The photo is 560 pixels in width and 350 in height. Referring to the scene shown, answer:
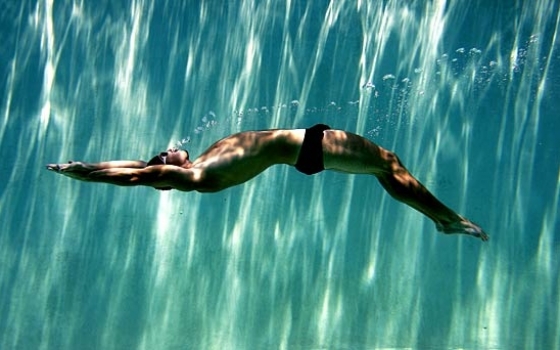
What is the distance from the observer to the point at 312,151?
3123 millimetres

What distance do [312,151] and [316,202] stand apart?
2.34 meters

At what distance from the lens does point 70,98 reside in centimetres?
583

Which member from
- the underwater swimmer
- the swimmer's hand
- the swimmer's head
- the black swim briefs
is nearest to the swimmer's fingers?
the swimmer's hand

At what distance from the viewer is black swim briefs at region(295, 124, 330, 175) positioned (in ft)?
10.2

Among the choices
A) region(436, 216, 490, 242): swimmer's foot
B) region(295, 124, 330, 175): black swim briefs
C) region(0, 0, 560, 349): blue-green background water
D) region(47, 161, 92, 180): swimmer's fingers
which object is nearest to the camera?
region(47, 161, 92, 180): swimmer's fingers

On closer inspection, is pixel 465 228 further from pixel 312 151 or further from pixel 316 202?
pixel 316 202

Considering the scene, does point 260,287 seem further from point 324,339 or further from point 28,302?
point 28,302

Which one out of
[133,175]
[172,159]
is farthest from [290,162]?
[133,175]

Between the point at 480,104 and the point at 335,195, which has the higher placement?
the point at 480,104

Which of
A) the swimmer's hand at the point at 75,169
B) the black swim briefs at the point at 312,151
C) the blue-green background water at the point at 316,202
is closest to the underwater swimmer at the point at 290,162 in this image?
the black swim briefs at the point at 312,151

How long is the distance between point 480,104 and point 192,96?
10.6 feet

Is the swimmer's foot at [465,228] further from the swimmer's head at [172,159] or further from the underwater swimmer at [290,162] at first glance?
the swimmer's head at [172,159]

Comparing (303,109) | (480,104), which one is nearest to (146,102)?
(303,109)

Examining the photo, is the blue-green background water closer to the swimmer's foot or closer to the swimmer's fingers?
the swimmer's foot
